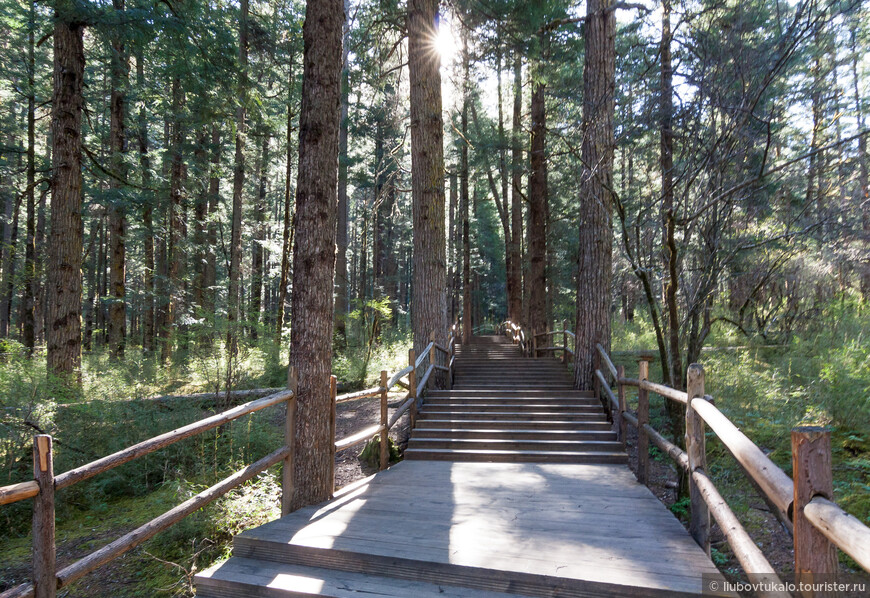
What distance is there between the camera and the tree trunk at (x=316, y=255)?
4.19 metres

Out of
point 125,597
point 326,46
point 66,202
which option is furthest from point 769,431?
point 66,202

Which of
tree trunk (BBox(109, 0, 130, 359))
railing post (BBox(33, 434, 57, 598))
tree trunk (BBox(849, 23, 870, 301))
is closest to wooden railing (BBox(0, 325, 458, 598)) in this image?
railing post (BBox(33, 434, 57, 598))

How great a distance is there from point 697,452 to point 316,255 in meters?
3.49

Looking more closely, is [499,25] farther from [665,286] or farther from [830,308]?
[830,308]

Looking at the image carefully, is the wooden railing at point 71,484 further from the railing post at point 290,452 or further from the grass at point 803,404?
the grass at point 803,404

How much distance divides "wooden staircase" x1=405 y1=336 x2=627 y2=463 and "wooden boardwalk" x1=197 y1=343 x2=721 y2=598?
2.64 ft

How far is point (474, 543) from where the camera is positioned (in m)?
3.21

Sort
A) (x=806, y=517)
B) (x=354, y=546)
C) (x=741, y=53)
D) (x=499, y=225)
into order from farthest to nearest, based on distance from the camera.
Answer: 1. (x=499, y=225)
2. (x=741, y=53)
3. (x=354, y=546)
4. (x=806, y=517)

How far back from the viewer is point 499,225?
39.0 meters

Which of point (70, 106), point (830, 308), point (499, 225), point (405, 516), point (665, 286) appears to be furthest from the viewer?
point (499, 225)

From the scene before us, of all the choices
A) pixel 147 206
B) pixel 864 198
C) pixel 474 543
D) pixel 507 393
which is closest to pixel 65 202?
pixel 147 206

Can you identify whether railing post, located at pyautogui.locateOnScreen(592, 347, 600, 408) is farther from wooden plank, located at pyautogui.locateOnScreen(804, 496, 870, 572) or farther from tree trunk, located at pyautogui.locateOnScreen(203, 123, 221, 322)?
tree trunk, located at pyautogui.locateOnScreen(203, 123, 221, 322)

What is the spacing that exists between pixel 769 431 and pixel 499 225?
34533 millimetres

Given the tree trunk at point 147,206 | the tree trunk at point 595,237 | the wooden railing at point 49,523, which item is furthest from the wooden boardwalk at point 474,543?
the tree trunk at point 147,206
